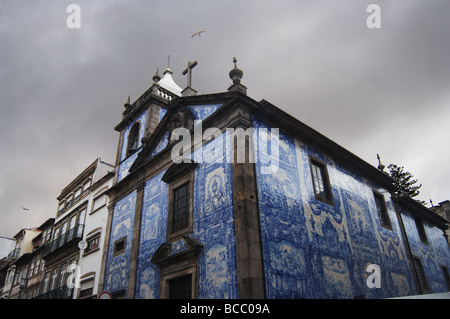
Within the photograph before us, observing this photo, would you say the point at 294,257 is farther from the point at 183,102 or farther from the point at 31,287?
the point at 31,287

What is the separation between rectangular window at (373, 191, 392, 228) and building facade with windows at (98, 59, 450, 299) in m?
0.05

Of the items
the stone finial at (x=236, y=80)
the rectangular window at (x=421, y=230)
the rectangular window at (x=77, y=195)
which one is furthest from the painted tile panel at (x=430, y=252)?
the rectangular window at (x=77, y=195)

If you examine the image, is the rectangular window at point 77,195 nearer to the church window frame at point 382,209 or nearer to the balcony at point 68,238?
the balcony at point 68,238

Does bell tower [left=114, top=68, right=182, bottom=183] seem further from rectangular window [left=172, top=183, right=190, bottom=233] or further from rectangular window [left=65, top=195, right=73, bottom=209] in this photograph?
rectangular window [left=65, top=195, right=73, bottom=209]

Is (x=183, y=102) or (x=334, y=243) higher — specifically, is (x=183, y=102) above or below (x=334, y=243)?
above

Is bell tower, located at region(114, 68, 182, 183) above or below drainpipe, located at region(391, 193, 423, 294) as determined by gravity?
above

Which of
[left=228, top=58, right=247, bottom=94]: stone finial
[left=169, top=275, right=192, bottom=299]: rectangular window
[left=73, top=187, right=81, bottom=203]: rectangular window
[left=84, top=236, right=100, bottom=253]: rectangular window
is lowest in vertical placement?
[left=169, top=275, right=192, bottom=299]: rectangular window

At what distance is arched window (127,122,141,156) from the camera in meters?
16.0

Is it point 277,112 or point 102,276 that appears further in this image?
point 102,276

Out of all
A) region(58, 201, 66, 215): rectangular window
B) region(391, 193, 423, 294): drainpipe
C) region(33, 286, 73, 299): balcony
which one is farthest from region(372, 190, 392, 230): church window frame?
region(58, 201, 66, 215): rectangular window

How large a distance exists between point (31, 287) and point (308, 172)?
68.9ft
